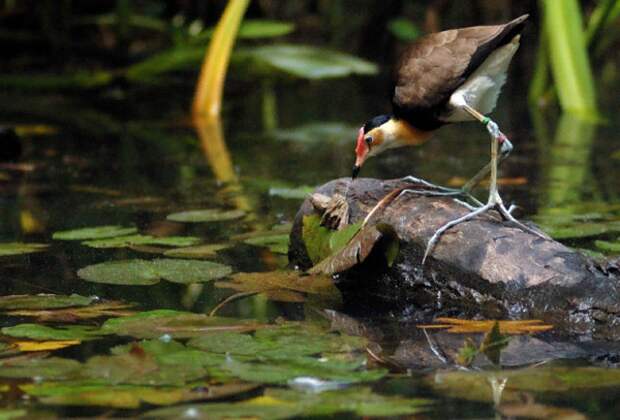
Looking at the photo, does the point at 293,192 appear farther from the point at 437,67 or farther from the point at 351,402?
the point at 351,402

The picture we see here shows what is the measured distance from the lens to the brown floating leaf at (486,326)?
8.37 ft

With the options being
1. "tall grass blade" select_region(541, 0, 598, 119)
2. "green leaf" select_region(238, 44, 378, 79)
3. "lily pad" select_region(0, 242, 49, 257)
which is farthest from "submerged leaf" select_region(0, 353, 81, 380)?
"green leaf" select_region(238, 44, 378, 79)

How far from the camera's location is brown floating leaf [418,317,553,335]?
2551 mm

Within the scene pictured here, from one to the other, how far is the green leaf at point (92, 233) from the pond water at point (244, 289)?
72 millimetres

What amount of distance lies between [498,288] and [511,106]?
5164 mm

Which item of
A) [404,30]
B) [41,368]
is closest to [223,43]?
[404,30]

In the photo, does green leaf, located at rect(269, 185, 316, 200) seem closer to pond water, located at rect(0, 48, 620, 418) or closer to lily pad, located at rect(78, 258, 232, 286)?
pond water, located at rect(0, 48, 620, 418)

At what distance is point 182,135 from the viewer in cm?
671

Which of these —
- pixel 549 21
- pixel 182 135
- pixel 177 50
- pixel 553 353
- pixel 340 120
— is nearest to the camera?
pixel 553 353

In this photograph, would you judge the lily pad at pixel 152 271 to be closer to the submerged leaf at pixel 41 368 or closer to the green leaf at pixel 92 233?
the green leaf at pixel 92 233

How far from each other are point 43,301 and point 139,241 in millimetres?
774

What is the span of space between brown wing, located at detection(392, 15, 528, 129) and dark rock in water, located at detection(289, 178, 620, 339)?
38 cm

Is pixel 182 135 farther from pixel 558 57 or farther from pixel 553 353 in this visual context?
pixel 553 353

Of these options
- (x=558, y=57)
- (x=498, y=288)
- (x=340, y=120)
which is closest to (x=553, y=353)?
(x=498, y=288)
